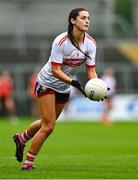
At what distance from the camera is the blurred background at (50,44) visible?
41438 mm

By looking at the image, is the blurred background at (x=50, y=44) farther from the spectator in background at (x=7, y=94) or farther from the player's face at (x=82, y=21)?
the player's face at (x=82, y=21)

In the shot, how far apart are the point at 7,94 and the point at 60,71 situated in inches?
1069

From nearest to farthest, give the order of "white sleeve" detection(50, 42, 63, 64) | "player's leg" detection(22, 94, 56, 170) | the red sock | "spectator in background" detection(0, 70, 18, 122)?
"white sleeve" detection(50, 42, 63, 64) < "player's leg" detection(22, 94, 56, 170) < the red sock < "spectator in background" detection(0, 70, 18, 122)

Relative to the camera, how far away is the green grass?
539 inches

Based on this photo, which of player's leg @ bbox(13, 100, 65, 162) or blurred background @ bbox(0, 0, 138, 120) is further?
blurred background @ bbox(0, 0, 138, 120)

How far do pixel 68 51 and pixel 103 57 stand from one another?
32.6 meters

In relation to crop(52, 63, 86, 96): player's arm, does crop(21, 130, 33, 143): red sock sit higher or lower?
lower

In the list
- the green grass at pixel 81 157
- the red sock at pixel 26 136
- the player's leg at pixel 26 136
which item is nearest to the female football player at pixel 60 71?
the player's leg at pixel 26 136

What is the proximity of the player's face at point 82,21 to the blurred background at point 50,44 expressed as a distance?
2564cm

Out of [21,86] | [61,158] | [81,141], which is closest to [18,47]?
[21,86]

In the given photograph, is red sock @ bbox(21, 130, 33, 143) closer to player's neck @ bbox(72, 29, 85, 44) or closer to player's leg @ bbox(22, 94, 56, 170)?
player's leg @ bbox(22, 94, 56, 170)

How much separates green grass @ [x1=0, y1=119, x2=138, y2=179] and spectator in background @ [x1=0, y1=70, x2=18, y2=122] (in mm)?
11617

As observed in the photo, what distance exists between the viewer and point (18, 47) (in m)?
47.0

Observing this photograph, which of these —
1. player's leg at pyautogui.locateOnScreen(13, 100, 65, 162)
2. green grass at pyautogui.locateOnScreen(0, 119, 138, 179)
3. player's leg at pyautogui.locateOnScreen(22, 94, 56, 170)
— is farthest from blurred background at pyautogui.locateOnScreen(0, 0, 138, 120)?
player's leg at pyautogui.locateOnScreen(22, 94, 56, 170)
